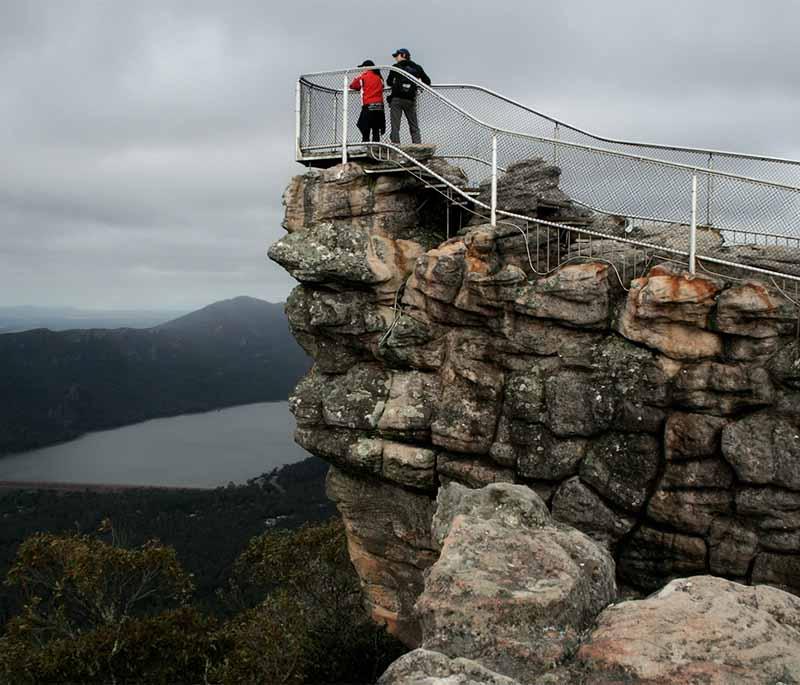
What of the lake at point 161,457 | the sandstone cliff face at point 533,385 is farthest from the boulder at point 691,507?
the lake at point 161,457

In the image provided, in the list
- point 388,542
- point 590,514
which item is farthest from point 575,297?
point 388,542

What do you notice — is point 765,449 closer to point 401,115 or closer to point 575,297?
point 575,297

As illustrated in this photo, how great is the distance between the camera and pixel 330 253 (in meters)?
14.9

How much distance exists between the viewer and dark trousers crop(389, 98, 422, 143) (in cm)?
1541

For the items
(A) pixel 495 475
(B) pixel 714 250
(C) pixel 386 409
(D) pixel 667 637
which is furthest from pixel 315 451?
(D) pixel 667 637

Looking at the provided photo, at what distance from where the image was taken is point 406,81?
50.4ft

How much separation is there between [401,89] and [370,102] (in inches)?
33.4

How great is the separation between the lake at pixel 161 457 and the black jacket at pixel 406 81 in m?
133

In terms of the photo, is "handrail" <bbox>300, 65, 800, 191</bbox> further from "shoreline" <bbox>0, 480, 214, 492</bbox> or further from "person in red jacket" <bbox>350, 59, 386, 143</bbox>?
"shoreline" <bbox>0, 480, 214, 492</bbox>

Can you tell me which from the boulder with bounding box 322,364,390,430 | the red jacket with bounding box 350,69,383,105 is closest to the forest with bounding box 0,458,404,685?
the boulder with bounding box 322,364,390,430

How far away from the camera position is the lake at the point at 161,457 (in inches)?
5615

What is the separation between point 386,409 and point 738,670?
33.5 feet

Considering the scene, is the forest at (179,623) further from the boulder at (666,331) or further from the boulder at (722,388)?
the boulder at (666,331)

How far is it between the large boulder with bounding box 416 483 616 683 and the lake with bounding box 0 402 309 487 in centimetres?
13902
